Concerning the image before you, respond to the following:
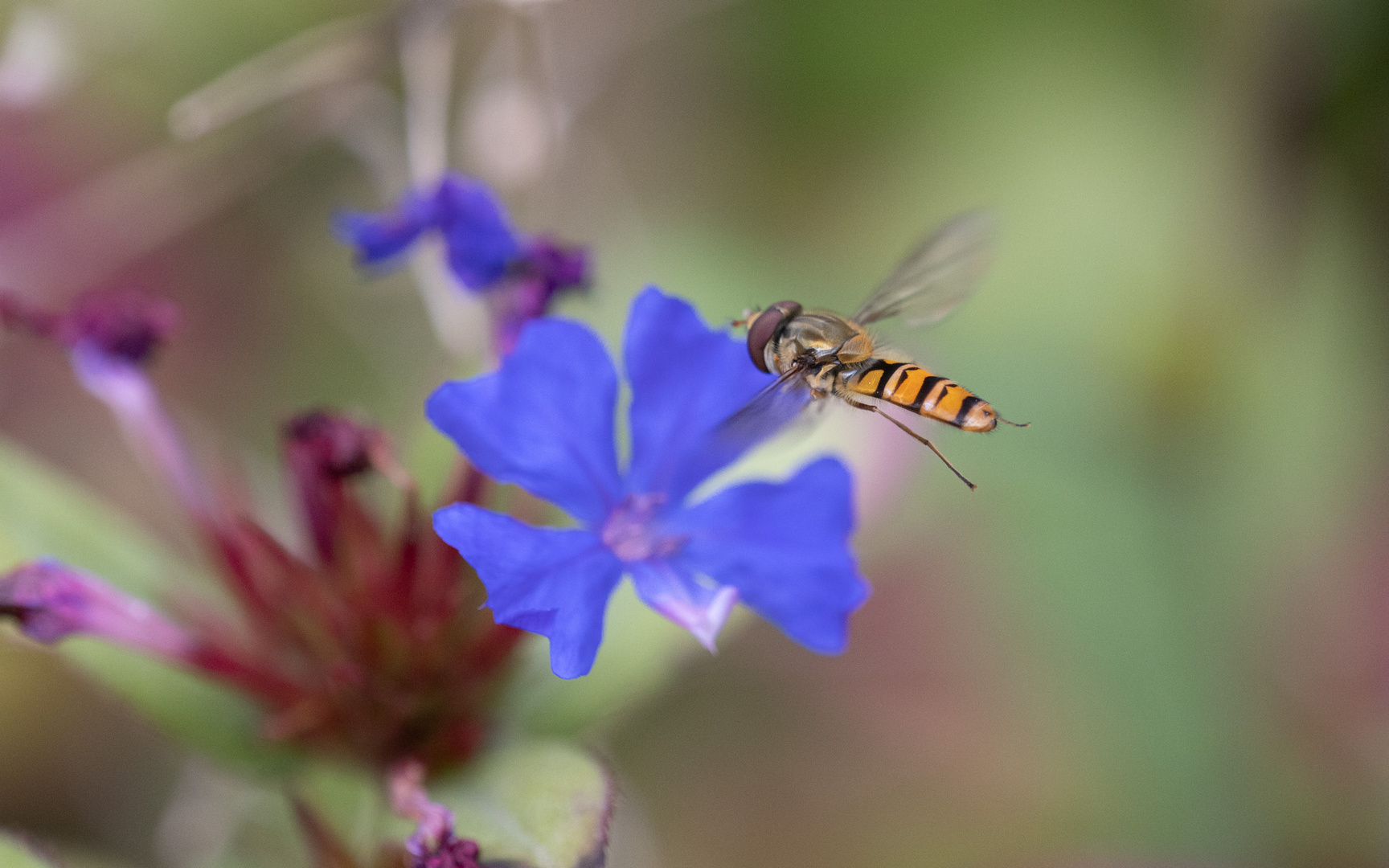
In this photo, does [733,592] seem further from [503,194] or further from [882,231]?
[882,231]

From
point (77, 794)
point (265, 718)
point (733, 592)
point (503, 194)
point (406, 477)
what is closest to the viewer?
point (733, 592)

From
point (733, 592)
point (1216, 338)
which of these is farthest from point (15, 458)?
point (1216, 338)

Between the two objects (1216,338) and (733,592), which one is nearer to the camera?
(733,592)

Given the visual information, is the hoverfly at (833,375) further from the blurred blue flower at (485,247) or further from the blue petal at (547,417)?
the blurred blue flower at (485,247)

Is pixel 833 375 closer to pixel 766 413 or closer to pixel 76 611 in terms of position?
pixel 766 413

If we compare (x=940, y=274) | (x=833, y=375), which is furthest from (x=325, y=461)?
(x=940, y=274)

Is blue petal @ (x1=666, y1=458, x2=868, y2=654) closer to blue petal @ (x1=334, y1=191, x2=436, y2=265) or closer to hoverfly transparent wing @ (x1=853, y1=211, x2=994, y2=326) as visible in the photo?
hoverfly transparent wing @ (x1=853, y1=211, x2=994, y2=326)

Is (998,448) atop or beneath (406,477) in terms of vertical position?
atop
